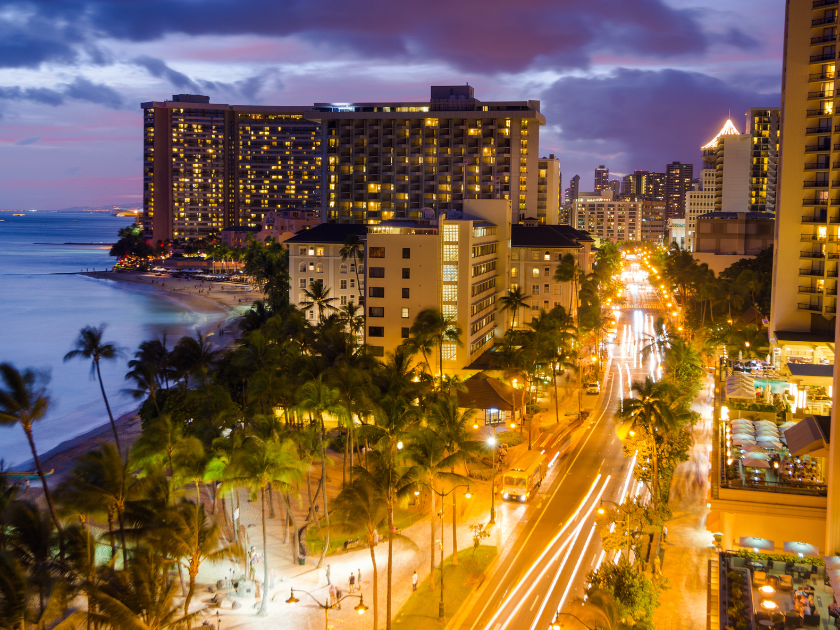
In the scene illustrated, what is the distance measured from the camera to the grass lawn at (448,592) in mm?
30578

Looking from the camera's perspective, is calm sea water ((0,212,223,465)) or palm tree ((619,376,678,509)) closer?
palm tree ((619,376,678,509))

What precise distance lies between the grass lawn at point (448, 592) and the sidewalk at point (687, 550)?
26.4 ft

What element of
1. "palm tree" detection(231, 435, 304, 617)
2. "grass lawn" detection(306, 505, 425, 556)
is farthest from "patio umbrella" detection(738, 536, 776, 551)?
"palm tree" detection(231, 435, 304, 617)

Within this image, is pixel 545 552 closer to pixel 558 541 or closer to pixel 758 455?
pixel 558 541

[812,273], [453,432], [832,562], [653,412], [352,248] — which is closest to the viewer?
[832,562]

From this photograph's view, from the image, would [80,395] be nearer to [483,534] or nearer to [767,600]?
[483,534]

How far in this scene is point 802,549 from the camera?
95.3 ft

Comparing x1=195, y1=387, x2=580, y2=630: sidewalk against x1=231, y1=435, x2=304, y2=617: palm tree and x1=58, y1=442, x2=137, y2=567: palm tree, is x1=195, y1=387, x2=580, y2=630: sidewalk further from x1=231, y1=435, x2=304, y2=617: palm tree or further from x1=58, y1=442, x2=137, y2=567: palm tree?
x1=58, y1=442, x2=137, y2=567: palm tree

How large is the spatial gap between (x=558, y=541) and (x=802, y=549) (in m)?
11.4

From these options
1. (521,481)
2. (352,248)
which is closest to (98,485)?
(521,481)

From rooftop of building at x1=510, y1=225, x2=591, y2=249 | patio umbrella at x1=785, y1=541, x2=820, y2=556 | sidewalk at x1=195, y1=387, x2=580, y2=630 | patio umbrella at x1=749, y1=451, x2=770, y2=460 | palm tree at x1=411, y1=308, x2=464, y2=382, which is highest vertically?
rooftop of building at x1=510, y1=225, x2=591, y2=249

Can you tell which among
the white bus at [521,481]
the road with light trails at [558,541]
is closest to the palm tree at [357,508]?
the road with light trails at [558,541]

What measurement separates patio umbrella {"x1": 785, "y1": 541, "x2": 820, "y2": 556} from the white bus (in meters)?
16.0

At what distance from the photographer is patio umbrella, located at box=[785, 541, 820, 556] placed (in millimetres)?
28906
